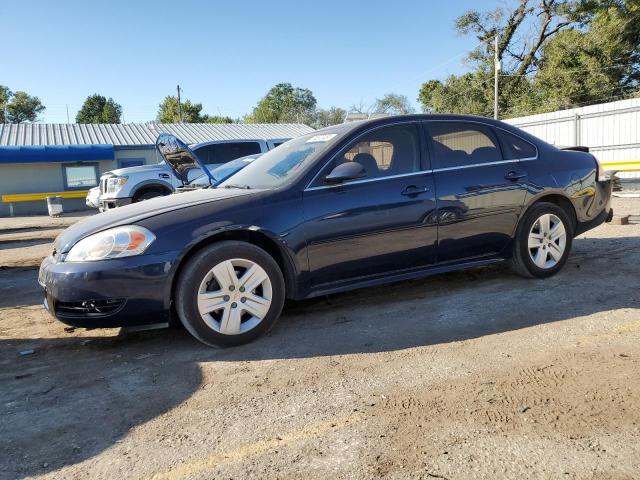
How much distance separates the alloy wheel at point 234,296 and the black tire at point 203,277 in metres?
0.03

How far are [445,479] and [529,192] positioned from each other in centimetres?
341

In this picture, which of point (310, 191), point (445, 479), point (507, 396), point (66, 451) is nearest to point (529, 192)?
point (310, 191)

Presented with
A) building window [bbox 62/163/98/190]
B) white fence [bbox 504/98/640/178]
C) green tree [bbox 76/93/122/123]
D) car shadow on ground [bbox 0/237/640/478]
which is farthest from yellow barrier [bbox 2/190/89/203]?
green tree [bbox 76/93/122/123]

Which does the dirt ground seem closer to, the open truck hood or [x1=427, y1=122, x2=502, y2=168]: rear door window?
[x1=427, y1=122, x2=502, y2=168]: rear door window

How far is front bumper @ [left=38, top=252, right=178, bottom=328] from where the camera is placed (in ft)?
11.3

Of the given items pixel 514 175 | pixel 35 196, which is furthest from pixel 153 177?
pixel 35 196

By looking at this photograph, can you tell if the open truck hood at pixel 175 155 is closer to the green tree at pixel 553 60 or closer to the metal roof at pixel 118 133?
the metal roof at pixel 118 133

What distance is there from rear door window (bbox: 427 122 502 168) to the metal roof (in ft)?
61.4

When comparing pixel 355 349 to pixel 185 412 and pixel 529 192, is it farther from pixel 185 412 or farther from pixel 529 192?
pixel 529 192

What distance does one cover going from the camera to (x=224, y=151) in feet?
40.2

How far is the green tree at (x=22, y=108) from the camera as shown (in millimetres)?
75062

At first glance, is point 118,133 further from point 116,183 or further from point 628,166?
point 628,166

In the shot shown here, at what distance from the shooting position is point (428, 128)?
181 inches

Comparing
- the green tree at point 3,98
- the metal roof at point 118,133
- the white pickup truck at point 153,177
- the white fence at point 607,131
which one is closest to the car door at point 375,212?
the white pickup truck at point 153,177
